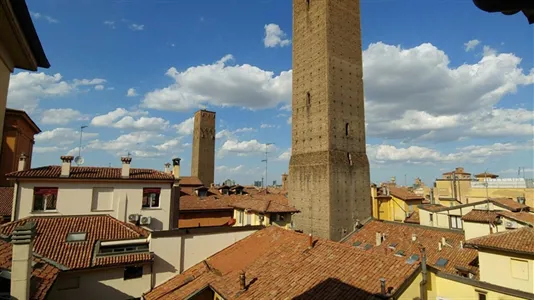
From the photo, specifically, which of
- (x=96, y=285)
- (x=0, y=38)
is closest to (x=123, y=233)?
(x=96, y=285)

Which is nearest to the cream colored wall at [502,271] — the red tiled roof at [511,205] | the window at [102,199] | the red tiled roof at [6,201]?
the red tiled roof at [511,205]

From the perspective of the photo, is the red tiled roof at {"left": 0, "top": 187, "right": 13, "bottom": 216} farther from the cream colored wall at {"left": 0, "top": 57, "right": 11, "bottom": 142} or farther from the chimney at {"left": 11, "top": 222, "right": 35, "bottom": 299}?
the cream colored wall at {"left": 0, "top": 57, "right": 11, "bottom": 142}

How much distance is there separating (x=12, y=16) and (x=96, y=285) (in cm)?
1175

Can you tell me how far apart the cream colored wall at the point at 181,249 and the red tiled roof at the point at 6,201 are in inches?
503

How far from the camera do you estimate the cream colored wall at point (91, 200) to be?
50.1 ft

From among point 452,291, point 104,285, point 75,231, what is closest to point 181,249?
point 104,285

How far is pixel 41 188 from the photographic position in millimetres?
15664

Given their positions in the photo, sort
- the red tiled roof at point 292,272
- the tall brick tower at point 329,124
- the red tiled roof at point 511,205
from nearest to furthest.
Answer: the red tiled roof at point 292,272 < the red tiled roof at point 511,205 < the tall brick tower at point 329,124

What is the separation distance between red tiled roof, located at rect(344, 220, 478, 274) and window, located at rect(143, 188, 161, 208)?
1304cm

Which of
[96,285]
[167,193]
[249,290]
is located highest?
[167,193]

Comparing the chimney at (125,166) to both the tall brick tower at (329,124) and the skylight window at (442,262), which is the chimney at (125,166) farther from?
the skylight window at (442,262)

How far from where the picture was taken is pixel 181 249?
40.9 feet

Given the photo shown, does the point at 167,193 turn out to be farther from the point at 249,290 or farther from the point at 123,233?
the point at 249,290

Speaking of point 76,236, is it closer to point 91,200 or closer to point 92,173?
point 91,200
